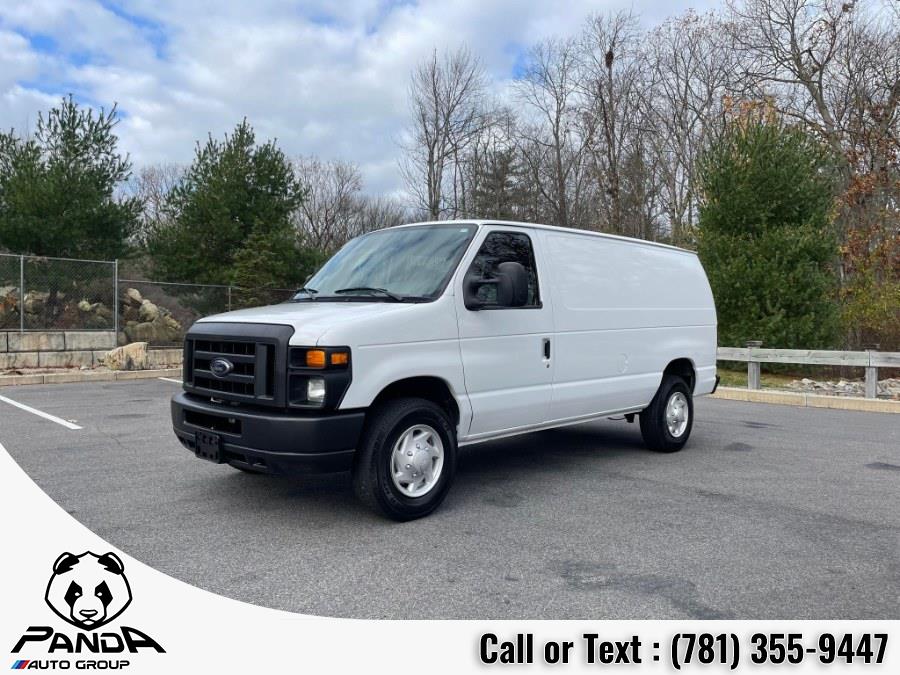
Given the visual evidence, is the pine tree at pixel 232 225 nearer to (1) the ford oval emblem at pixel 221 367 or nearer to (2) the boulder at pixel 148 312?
(2) the boulder at pixel 148 312

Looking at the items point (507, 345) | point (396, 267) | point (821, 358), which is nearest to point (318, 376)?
point (396, 267)

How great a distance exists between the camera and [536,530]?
4875mm

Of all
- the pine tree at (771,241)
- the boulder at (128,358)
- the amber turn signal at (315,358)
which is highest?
the pine tree at (771,241)

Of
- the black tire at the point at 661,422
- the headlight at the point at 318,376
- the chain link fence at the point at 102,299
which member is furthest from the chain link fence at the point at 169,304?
the headlight at the point at 318,376

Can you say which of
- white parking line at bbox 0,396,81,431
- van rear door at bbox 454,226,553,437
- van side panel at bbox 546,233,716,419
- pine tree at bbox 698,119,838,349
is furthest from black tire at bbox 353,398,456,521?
pine tree at bbox 698,119,838,349

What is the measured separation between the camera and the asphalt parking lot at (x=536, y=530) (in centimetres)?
372

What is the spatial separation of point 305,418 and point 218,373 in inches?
34.6

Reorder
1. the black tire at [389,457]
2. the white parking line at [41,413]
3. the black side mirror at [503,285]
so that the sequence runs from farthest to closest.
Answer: the white parking line at [41,413] < the black side mirror at [503,285] < the black tire at [389,457]

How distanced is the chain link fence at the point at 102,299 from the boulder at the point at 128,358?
1.18 meters

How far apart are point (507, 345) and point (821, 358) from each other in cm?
981

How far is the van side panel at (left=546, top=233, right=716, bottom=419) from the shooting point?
248 inches

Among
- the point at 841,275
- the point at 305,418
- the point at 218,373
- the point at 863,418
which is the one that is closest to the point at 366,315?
the point at 305,418

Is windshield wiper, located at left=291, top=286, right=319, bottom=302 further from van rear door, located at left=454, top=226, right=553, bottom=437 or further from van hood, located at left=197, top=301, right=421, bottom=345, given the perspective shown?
van rear door, located at left=454, top=226, right=553, bottom=437

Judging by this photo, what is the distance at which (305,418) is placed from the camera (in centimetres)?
449
